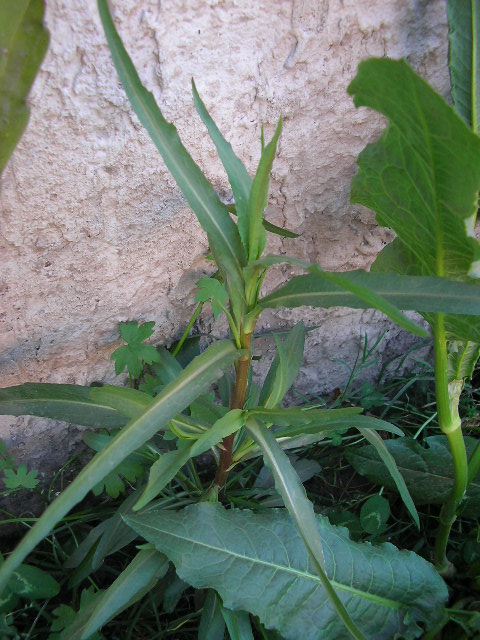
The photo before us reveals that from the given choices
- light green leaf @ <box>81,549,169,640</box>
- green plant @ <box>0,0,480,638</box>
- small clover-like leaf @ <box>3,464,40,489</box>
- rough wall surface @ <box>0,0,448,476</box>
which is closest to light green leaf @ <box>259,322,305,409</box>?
green plant @ <box>0,0,480,638</box>

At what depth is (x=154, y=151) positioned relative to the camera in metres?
1.06

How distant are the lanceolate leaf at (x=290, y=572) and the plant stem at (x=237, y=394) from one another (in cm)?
10

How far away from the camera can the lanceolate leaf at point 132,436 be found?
74 cm

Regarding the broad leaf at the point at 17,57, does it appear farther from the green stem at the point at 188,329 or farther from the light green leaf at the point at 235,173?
the green stem at the point at 188,329

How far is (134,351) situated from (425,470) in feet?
2.40

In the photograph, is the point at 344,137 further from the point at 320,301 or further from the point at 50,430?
the point at 50,430

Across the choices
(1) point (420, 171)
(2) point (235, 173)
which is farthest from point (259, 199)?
(1) point (420, 171)

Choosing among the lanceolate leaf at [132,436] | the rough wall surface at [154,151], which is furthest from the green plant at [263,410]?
the rough wall surface at [154,151]

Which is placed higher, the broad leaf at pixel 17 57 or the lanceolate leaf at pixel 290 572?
the broad leaf at pixel 17 57

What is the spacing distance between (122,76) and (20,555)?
0.65 meters

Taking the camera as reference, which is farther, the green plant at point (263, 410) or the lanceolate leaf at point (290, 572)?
the lanceolate leaf at point (290, 572)

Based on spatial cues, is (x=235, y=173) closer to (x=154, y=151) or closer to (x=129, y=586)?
(x=154, y=151)

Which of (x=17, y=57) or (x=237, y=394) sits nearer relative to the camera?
(x=17, y=57)

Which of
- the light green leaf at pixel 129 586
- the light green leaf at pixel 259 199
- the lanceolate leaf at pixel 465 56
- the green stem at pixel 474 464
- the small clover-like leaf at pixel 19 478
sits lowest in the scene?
the light green leaf at pixel 129 586
